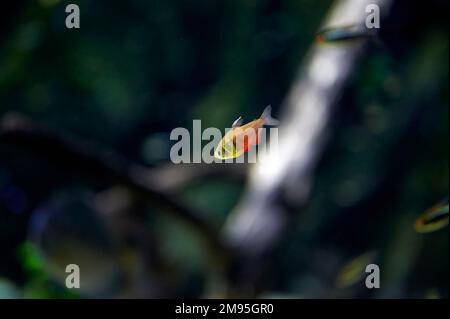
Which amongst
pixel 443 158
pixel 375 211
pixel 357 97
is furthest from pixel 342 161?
pixel 357 97

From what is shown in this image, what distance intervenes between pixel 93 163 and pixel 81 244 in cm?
63

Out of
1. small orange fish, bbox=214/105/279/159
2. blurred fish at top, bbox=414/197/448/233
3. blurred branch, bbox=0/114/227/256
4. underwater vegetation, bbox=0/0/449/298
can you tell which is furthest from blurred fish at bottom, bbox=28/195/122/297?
blurred fish at top, bbox=414/197/448/233

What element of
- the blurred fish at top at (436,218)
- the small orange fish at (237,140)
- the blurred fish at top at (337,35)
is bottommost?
the blurred fish at top at (436,218)

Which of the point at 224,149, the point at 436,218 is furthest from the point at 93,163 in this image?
the point at 436,218

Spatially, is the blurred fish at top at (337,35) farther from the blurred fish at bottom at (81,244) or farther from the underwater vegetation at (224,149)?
the blurred fish at bottom at (81,244)

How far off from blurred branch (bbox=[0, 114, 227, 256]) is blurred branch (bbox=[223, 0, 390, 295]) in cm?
20

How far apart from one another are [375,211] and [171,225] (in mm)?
1988

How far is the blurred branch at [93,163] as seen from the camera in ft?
7.43

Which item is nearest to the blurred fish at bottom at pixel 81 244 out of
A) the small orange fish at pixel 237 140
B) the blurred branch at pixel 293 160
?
the blurred branch at pixel 293 160

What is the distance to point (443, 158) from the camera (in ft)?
11.9

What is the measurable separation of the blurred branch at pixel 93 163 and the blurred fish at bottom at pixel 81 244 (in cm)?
39

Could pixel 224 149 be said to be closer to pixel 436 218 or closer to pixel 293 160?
pixel 436 218

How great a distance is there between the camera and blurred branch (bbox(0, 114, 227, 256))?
2266 millimetres
